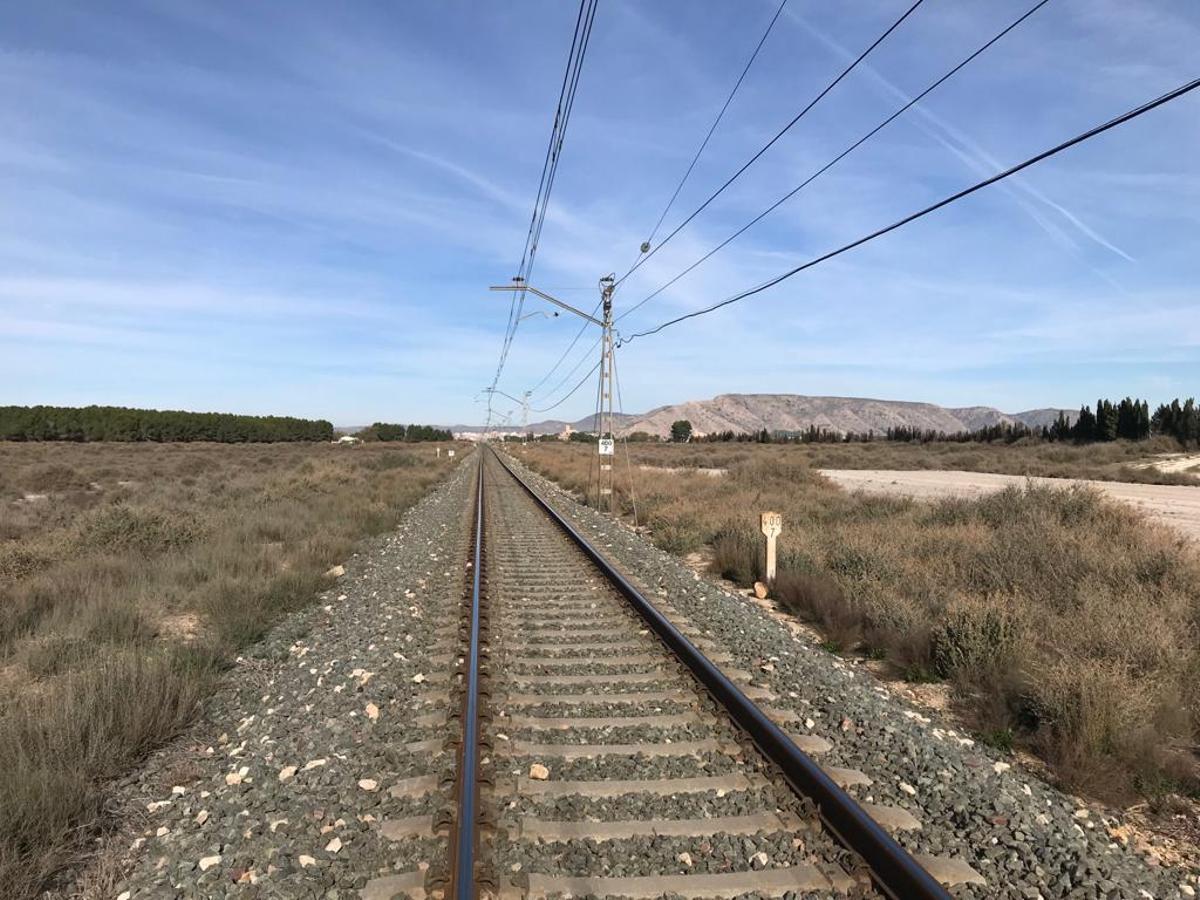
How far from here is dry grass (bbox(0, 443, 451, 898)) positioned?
4.02m

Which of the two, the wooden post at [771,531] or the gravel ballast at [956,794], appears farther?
the wooden post at [771,531]

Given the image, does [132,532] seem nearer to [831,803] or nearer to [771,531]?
[771,531]

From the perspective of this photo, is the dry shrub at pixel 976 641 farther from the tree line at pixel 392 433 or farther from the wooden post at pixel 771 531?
the tree line at pixel 392 433

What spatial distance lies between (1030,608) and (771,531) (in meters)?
3.54

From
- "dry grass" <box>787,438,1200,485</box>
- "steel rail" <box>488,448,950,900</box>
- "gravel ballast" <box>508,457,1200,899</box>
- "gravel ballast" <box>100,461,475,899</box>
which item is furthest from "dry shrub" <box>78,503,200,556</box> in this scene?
"dry grass" <box>787,438,1200,485</box>

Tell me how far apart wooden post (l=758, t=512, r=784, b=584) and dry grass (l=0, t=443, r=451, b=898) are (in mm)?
6731

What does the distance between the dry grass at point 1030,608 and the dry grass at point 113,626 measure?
6.11 m

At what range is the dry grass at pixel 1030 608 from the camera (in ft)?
17.0

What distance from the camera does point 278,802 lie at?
169 inches

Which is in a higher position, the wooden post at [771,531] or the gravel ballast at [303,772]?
the wooden post at [771,531]

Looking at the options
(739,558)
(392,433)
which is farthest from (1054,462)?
(392,433)

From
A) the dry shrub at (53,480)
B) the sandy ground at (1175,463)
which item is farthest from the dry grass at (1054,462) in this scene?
the dry shrub at (53,480)

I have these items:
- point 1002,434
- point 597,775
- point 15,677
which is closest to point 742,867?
point 597,775

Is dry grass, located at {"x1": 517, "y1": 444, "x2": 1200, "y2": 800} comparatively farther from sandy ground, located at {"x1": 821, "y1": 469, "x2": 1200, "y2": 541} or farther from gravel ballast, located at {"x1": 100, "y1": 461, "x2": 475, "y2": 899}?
sandy ground, located at {"x1": 821, "y1": 469, "x2": 1200, "y2": 541}
